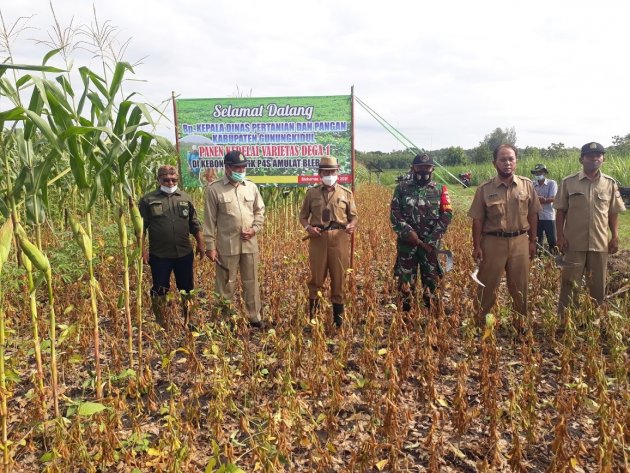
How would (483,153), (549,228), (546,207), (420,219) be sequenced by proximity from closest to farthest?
(420,219)
(546,207)
(549,228)
(483,153)

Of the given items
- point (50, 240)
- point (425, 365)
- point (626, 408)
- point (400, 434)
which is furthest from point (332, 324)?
point (50, 240)

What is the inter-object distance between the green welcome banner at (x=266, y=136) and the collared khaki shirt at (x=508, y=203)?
1898 millimetres

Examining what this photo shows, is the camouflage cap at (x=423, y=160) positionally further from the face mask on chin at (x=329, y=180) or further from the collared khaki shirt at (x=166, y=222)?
the collared khaki shirt at (x=166, y=222)

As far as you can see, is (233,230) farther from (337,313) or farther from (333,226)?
(337,313)

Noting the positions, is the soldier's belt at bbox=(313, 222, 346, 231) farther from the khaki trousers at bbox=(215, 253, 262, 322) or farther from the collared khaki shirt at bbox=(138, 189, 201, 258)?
the collared khaki shirt at bbox=(138, 189, 201, 258)

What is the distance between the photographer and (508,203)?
3.74 m

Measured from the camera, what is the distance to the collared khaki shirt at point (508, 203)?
3734mm

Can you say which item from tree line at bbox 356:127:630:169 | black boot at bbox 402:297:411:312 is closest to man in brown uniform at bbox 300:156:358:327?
black boot at bbox 402:297:411:312

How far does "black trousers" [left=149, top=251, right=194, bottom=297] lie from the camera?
392 centimetres

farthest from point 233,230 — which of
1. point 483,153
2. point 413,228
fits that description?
point 483,153

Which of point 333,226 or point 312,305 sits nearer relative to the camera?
point 333,226

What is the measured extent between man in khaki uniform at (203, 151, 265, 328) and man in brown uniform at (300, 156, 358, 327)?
1.86 ft

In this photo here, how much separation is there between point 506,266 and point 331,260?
1.66 metres

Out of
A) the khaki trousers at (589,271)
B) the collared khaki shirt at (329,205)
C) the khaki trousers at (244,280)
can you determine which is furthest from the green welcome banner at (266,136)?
the khaki trousers at (589,271)
